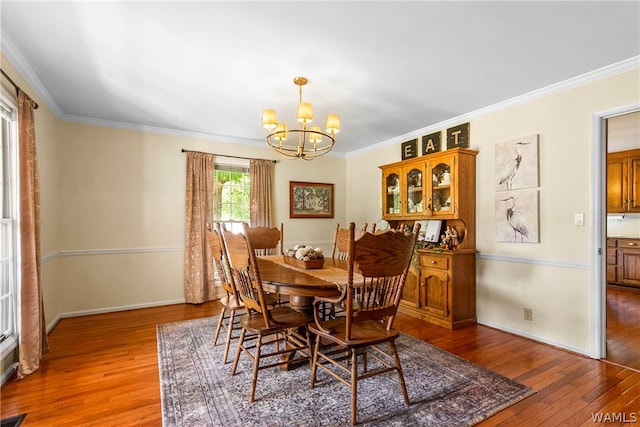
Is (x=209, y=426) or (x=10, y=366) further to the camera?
(x=10, y=366)

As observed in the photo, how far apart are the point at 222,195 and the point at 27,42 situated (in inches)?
111

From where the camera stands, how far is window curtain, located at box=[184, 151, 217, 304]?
176 inches

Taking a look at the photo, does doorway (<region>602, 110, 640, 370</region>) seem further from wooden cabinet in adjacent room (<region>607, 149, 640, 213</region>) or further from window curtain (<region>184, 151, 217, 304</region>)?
window curtain (<region>184, 151, 217, 304</region>)

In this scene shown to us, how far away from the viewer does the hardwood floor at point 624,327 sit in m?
2.75

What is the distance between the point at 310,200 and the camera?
556 centimetres

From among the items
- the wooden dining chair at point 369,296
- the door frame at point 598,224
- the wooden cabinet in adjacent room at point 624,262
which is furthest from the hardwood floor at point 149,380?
the wooden cabinet in adjacent room at point 624,262

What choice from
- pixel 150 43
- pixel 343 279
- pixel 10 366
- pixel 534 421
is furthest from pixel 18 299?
pixel 534 421

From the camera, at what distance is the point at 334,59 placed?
2.51 meters

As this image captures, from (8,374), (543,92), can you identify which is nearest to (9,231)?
(8,374)

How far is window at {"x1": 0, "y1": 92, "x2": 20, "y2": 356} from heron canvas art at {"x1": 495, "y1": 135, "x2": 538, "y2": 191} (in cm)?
449

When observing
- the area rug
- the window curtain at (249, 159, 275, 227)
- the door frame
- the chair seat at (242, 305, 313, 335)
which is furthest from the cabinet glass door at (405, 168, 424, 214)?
the chair seat at (242, 305, 313, 335)

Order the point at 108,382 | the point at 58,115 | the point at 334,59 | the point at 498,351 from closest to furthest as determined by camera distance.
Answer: the point at 108,382 < the point at 334,59 < the point at 498,351 < the point at 58,115

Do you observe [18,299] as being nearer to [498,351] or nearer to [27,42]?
[27,42]

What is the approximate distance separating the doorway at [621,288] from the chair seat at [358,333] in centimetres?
220
